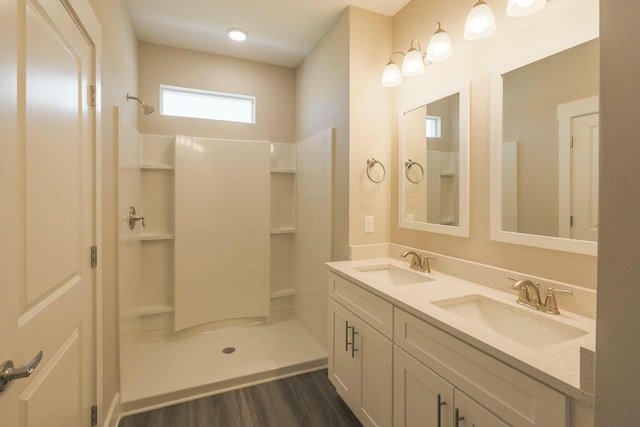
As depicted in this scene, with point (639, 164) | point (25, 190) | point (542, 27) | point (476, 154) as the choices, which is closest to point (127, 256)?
point (25, 190)

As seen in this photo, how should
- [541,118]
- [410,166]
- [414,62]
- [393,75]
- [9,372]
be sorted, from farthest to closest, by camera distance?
1. [410,166]
2. [393,75]
3. [414,62]
4. [541,118]
5. [9,372]

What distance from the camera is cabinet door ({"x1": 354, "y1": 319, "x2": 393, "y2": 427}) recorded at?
1466 millimetres

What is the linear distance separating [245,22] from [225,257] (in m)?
2.08

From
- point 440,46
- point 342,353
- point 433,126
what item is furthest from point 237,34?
point 342,353

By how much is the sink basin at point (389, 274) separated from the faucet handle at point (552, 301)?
0.69 m

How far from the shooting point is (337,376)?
77.5 inches

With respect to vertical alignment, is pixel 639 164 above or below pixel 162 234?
above

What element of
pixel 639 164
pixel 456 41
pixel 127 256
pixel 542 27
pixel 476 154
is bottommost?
pixel 127 256

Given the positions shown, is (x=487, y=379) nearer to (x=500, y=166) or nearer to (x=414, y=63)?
(x=500, y=166)

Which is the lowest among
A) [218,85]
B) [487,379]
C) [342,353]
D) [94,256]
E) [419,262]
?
[342,353]

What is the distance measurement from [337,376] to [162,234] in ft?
6.59

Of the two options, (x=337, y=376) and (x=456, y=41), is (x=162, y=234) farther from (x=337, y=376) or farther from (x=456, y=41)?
(x=456, y=41)

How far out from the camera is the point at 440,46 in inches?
67.3

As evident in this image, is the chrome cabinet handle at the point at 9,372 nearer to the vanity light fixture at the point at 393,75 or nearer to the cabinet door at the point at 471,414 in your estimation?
the cabinet door at the point at 471,414
